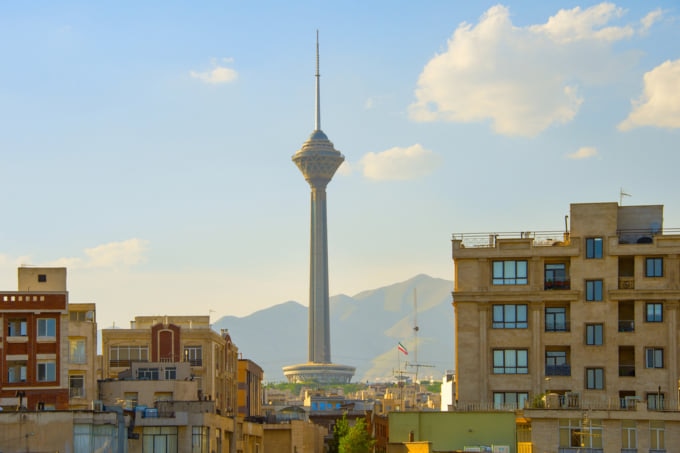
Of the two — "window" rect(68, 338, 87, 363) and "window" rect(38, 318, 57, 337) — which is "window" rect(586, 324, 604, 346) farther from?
"window" rect(68, 338, 87, 363)

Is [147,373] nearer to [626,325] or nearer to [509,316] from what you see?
[509,316]

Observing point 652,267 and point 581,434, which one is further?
point 652,267

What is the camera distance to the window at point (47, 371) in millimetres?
111375

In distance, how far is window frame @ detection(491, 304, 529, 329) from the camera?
115125 millimetres

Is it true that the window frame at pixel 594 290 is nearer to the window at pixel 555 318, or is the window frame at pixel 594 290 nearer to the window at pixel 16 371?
the window at pixel 555 318

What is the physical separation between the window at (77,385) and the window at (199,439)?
2982 centimetres

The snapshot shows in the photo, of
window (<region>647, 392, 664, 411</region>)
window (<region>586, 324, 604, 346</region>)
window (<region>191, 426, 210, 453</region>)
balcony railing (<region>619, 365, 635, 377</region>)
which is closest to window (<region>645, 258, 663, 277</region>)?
window (<region>586, 324, 604, 346</region>)

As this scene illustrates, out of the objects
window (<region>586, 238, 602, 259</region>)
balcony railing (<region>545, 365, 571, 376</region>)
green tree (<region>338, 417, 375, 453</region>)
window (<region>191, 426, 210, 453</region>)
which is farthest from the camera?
green tree (<region>338, 417, 375, 453</region>)

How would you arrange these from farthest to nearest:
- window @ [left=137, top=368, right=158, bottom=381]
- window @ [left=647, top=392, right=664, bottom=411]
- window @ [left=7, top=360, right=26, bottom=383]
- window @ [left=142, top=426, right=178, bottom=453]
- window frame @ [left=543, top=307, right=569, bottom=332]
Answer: window @ [left=137, top=368, right=158, bottom=381]
window frame @ [left=543, top=307, right=569, bottom=332]
window @ [left=7, top=360, right=26, bottom=383]
window @ [left=647, top=392, right=664, bottom=411]
window @ [left=142, top=426, right=178, bottom=453]

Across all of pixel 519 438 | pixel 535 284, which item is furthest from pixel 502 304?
pixel 519 438

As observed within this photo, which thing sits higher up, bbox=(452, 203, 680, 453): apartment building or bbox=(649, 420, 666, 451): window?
bbox=(452, 203, 680, 453): apartment building

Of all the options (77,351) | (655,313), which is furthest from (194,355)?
(655,313)

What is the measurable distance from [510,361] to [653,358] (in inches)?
407

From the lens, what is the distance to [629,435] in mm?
94625
